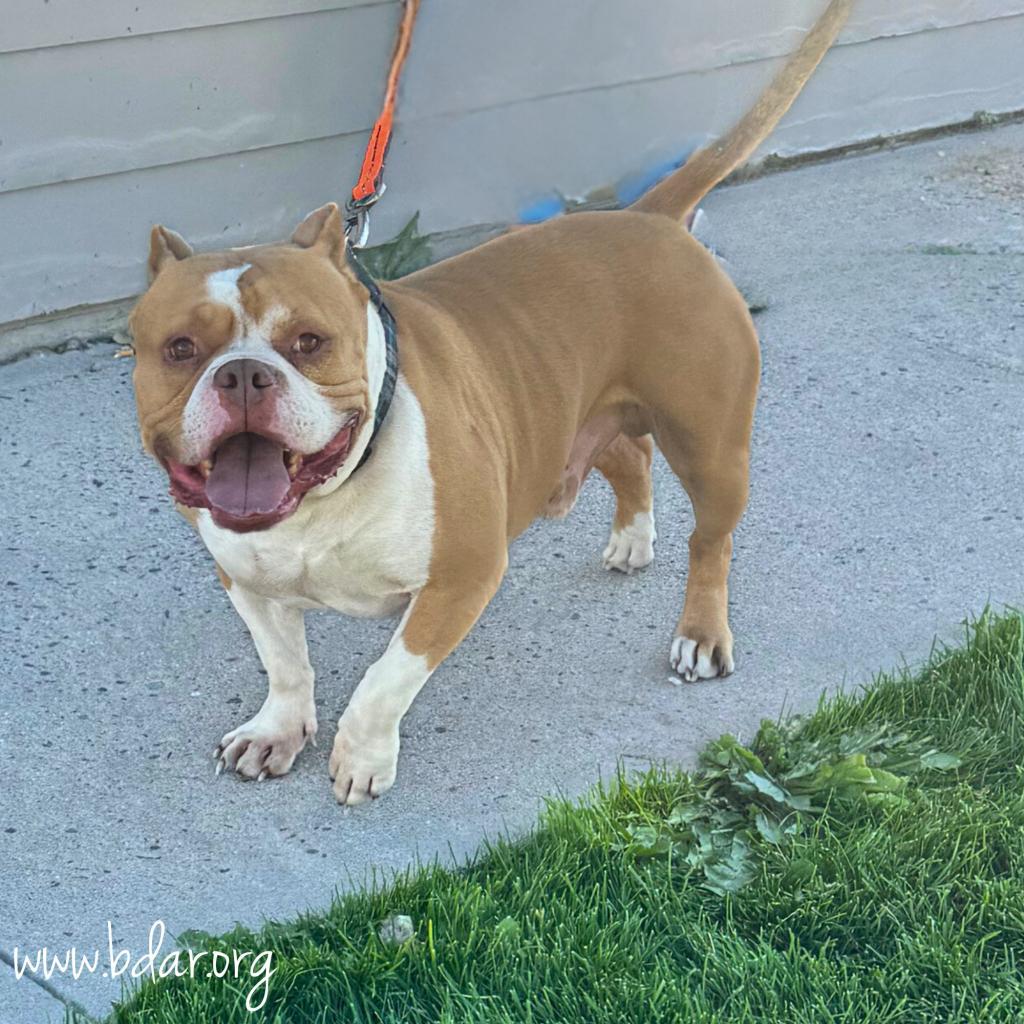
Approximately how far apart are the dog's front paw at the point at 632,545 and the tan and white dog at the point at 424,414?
0.05 ft

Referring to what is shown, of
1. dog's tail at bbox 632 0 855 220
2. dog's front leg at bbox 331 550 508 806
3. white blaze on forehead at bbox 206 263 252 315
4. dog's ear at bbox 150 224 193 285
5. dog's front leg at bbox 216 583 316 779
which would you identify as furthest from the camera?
dog's tail at bbox 632 0 855 220

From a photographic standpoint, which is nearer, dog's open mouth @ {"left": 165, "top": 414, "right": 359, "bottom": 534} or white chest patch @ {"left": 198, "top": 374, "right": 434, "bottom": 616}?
dog's open mouth @ {"left": 165, "top": 414, "right": 359, "bottom": 534}

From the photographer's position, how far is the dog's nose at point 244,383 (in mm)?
2662

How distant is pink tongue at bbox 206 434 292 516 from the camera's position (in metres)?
2.76

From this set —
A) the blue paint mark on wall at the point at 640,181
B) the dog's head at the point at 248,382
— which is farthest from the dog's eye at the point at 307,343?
the blue paint mark on wall at the point at 640,181

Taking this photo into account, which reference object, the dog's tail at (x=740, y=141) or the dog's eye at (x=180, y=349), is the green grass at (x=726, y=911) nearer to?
the dog's eye at (x=180, y=349)

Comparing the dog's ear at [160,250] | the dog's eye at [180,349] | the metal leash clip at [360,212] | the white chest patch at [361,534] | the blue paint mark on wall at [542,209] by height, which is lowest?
the blue paint mark on wall at [542,209]

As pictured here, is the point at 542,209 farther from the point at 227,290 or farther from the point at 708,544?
the point at 227,290

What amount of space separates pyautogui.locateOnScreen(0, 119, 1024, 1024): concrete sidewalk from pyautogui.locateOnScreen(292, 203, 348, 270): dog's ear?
1.22 meters

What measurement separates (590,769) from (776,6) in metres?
4.83

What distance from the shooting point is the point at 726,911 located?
2.92m

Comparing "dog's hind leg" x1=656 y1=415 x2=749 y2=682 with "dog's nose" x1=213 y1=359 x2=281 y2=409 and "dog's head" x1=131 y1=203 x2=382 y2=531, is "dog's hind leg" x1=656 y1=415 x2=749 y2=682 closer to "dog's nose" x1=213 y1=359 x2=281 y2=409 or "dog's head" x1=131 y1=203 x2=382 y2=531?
"dog's head" x1=131 y1=203 x2=382 y2=531

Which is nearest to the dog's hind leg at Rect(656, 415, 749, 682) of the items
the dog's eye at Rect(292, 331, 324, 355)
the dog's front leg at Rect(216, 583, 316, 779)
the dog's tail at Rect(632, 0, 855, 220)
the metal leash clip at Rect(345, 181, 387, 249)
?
the dog's tail at Rect(632, 0, 855, 220)

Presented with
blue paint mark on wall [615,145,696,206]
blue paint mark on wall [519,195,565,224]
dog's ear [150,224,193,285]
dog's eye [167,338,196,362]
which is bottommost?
blue paint mark on wall [519,195,565,224]
